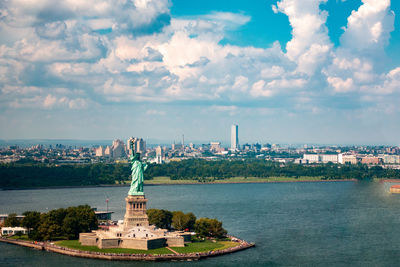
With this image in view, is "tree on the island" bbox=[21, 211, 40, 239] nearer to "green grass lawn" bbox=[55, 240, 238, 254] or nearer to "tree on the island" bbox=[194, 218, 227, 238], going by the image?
"green grass lawn" bbox=[55, 240, 238, 254]

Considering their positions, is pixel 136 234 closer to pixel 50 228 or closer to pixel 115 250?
pixel 115 250

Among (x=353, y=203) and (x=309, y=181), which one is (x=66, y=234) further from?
(x=309, y=181)

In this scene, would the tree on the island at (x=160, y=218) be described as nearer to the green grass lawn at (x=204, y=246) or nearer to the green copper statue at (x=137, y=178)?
the green copper statue at (x=137, y=178)

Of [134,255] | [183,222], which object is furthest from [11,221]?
[134,255]

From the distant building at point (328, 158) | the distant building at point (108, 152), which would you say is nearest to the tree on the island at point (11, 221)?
the distant building at point (108, 152)

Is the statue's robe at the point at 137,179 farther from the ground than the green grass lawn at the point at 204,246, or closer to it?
farther from the ground

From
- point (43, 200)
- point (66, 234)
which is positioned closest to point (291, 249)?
point (66, 234)

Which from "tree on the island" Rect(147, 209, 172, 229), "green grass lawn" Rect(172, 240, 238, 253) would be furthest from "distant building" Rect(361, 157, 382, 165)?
"green grass lawn" Rect(172, 240, 238, 253)

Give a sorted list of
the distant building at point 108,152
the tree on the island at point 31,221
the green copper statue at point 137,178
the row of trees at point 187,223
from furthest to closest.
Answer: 1. the distant building at point 108,152
2. the tree on the island at point 31,221
3. the row of trees at point 187,223
4. the green copper statue at point 137,178
